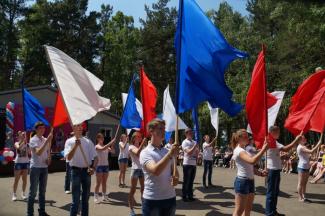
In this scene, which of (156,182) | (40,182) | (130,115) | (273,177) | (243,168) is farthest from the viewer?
(130,115)

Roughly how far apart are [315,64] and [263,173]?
20861 millimetres

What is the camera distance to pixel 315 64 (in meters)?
27.2

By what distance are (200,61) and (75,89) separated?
2535mm

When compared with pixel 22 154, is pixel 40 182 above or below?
below

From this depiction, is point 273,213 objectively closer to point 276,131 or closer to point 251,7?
point 276,131

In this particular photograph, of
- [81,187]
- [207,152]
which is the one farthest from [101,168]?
[207,152]

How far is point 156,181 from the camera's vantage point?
17.7 feet

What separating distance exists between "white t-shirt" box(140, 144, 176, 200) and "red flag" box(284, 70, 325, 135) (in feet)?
13.2

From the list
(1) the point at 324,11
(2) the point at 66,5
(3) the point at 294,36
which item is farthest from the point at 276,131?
(2) the point at 66,5

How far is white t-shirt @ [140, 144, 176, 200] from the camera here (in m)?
5.38

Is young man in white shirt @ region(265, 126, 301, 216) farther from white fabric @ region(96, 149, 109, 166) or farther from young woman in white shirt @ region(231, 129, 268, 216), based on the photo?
white fabric @ region(96, 149, 109, 166)

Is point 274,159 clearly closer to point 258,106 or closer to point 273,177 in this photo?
point 273,177

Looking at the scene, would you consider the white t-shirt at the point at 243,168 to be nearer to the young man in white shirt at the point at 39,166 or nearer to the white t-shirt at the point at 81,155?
the white t-shirt at the point at 81,155

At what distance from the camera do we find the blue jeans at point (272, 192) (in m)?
9.16
